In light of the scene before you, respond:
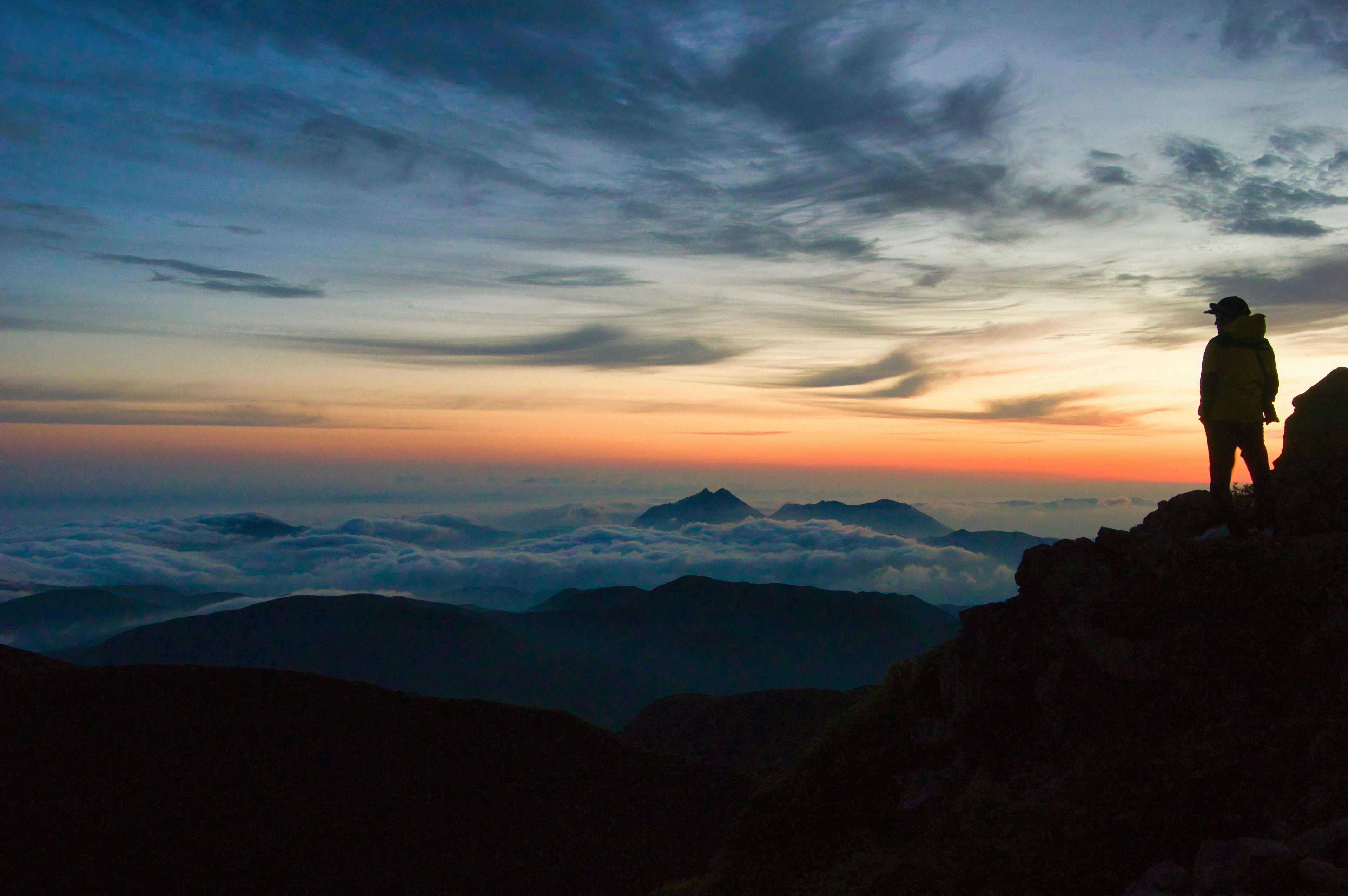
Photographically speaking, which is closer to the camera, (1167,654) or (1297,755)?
(1297,755)

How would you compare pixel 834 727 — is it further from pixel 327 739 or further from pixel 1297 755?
pixel 327 739

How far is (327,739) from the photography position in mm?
49844

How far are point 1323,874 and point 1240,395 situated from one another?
734 cm

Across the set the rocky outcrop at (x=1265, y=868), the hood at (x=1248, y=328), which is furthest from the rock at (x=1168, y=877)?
the hood at (x=1248, y=328)

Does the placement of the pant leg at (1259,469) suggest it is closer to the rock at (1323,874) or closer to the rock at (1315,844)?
the rock at (1315,844)

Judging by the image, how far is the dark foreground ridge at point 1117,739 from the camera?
22.0 ft

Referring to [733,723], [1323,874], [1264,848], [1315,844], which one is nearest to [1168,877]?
[1264,848]

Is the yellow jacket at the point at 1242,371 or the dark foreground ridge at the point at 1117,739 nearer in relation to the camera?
the dark foreground ridge at the point at 1117,739

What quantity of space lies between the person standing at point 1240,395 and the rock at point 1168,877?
658 cm

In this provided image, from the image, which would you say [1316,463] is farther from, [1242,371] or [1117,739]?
[1117,739]

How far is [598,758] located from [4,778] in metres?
33.4

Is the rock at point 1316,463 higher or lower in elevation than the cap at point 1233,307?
lower

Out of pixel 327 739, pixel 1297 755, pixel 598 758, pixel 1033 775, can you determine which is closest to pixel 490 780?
pixel 598 758

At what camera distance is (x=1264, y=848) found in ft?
17.7
